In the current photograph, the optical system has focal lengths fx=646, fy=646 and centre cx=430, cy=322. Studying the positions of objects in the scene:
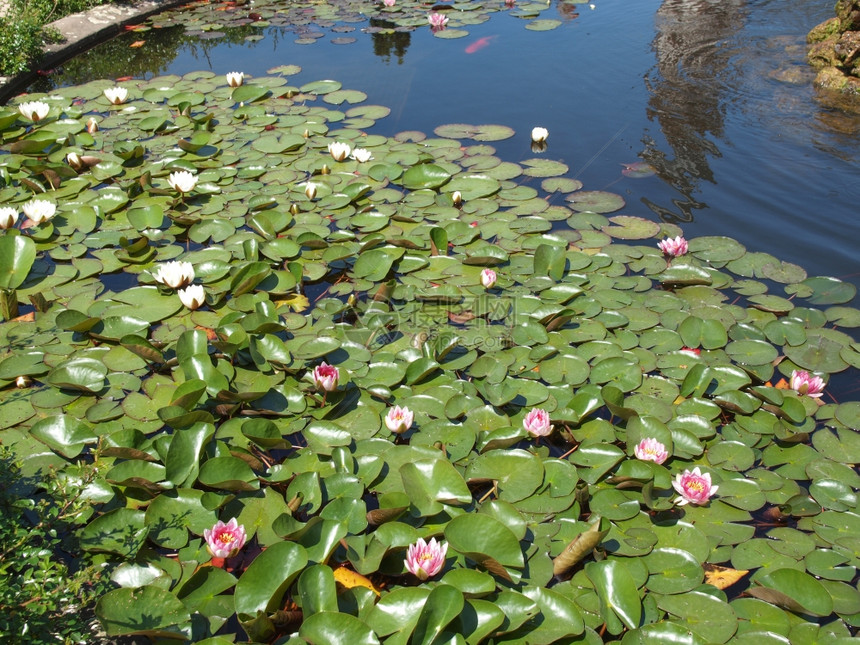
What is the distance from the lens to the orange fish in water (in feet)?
23.3

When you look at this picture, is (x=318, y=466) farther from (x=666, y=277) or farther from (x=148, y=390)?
(x=666, y=277)

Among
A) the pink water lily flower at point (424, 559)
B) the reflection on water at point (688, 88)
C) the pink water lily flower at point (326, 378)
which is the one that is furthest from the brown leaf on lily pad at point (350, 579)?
the reflection on water at point (688, 88)

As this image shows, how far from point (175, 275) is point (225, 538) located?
1678mm

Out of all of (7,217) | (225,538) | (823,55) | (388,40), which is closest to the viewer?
(225,538)

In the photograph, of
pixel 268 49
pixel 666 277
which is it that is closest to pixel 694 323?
pixel 666 277

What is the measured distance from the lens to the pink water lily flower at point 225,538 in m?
2.11

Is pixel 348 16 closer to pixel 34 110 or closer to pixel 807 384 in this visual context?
pixel 34 110

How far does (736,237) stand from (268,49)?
560 cm

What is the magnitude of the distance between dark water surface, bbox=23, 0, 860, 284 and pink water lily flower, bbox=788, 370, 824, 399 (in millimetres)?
1072

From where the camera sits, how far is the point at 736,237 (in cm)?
390

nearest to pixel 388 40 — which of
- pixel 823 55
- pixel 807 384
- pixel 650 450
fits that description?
pixel 823 55

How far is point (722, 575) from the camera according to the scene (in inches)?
86.7

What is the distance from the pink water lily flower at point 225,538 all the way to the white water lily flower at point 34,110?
4.36 meters

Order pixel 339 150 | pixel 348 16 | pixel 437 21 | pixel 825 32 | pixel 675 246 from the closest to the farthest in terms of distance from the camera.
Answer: pixel 675 246 < pixel 339 150 < pixel 825 32 < pixel 437 21 < pixel 348 16
